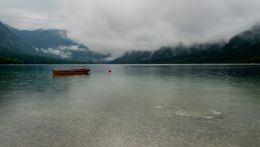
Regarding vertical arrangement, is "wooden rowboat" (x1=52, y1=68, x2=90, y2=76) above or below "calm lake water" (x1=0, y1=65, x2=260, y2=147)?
above

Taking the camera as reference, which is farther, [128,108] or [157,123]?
[128,108]

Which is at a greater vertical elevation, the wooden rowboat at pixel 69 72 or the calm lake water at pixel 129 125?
the wooden rowboat at pixel 69 72

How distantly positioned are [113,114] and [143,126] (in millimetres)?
6392

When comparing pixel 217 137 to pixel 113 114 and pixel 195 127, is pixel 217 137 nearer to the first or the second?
pixel 195 127

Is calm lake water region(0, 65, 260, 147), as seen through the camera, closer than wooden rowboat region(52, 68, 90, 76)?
Yes

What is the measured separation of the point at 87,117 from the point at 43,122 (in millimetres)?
4888

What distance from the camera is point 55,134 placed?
20.2m

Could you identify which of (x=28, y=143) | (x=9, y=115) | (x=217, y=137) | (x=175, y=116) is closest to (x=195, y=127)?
(x=217, y=137)

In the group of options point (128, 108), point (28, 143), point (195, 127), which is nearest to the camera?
point (28, 143)

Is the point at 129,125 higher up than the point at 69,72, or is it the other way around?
the point at 69,72

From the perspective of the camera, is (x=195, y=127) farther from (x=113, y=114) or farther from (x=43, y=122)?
(x=43, y=122)

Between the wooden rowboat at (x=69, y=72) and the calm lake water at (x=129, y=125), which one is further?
the wooden rowboat at (x=69, y=72)

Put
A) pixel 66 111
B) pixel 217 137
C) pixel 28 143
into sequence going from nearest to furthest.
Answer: pixel 28 143
pixel 217 137
pixel 66 111

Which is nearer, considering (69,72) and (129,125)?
(129,125)
